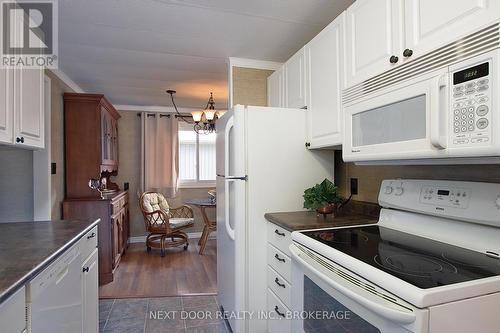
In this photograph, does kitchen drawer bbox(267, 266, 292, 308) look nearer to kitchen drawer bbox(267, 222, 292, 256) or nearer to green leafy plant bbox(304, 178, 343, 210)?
kitchen drawer bbox(267, 222, 292, 256)

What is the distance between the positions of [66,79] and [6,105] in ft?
6.55

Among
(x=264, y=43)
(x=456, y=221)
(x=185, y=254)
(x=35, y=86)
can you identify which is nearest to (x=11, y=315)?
(x=35, y=86)

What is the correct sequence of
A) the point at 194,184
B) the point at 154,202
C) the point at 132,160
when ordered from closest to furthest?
the point at 154,202 < the point at 132,160 < the point at 194,184

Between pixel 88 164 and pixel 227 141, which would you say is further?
pixel 88 164

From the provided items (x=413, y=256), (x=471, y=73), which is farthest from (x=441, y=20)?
(x=413, y=256)

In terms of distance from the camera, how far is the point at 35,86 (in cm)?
184

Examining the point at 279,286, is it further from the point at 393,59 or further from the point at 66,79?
the point at 66,79

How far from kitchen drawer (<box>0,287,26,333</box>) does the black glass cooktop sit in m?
1.17

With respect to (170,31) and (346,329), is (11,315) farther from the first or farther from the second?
(170,31)

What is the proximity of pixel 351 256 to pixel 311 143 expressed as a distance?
1.05 metres

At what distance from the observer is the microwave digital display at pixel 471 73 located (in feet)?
2.91

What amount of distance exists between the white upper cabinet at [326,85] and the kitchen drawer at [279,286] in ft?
2.93

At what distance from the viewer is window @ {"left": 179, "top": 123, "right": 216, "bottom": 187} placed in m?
5.22

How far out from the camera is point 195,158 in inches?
208
